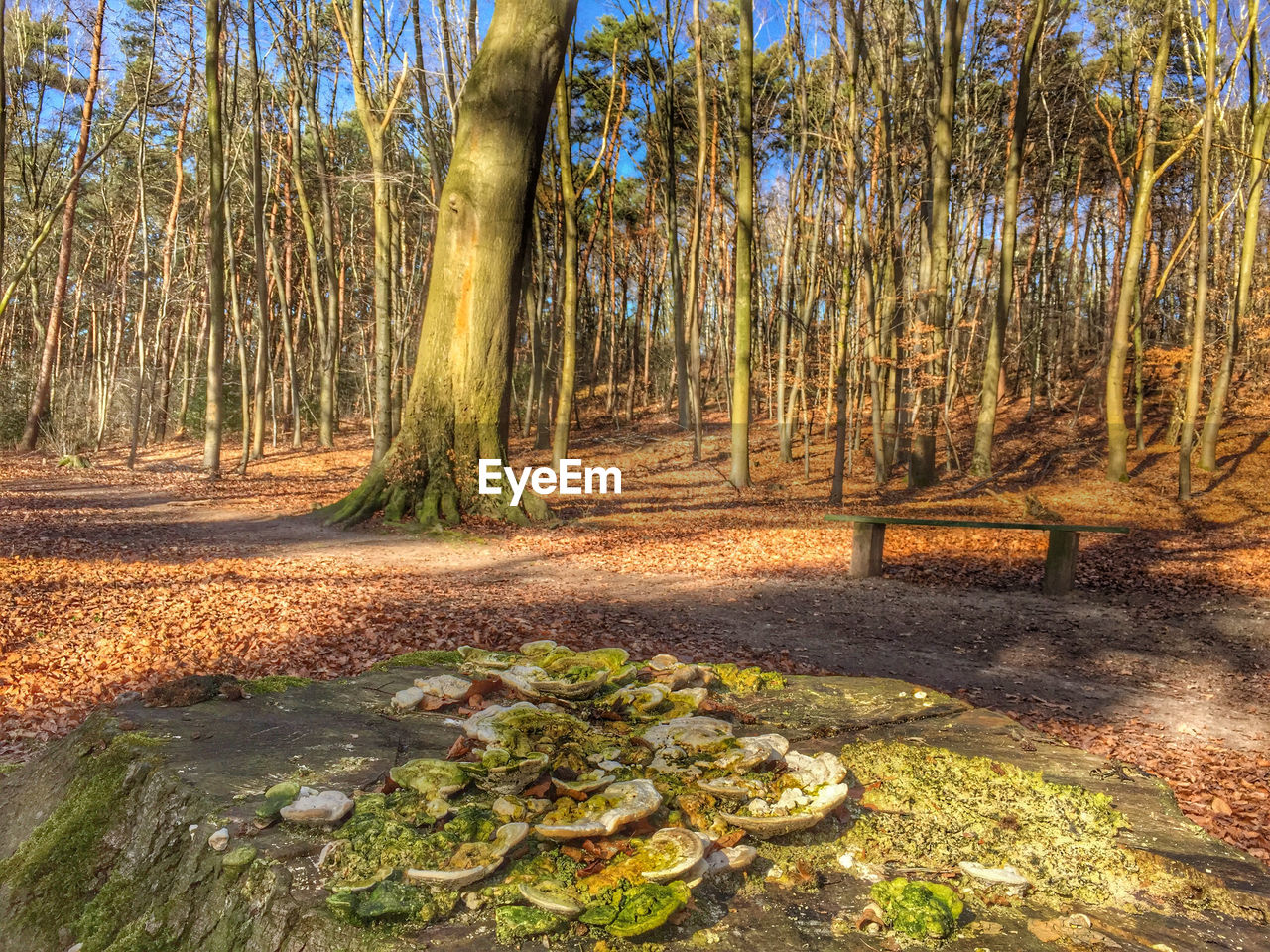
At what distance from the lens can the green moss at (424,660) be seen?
11.3 feet

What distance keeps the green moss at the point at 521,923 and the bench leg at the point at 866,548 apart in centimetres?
894

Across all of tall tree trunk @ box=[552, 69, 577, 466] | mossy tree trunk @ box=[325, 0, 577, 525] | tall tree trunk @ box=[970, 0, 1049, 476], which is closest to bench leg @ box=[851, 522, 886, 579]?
mossy tree trunk @ box=[325, 0, 577, 525]

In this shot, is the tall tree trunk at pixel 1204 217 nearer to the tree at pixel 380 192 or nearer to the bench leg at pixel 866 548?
the bench leg at pixel 866 548

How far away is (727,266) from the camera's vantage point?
36.5m

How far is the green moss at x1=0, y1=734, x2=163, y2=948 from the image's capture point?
6.48ft

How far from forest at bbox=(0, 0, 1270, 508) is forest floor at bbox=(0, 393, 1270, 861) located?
137 inches

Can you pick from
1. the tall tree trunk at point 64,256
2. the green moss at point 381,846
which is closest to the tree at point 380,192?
the tall tree trunk at point 64,256

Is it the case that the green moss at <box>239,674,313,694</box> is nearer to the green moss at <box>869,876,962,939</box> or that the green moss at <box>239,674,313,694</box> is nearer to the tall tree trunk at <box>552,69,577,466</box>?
the green moss at <box>869,876,962,939</box>

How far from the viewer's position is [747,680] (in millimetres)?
3355

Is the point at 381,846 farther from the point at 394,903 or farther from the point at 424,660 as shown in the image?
the point at 424,660

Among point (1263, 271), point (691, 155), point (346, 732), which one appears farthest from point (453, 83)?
point (1263, 271)

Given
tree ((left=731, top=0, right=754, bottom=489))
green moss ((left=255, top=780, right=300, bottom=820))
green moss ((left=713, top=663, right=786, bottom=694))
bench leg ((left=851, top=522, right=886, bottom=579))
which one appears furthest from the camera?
tree ((left=731, top=0, right=754, bottom=489))

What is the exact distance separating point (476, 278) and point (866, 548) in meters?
6.82

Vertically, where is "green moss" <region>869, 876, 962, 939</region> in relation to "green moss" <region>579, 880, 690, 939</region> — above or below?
below
